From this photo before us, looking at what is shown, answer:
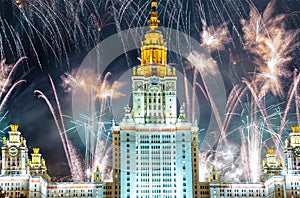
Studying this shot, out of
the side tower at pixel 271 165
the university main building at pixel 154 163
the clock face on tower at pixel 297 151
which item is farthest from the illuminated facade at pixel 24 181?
the clock face on tower at pixel 297 151

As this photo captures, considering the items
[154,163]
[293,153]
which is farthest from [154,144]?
[293,153]

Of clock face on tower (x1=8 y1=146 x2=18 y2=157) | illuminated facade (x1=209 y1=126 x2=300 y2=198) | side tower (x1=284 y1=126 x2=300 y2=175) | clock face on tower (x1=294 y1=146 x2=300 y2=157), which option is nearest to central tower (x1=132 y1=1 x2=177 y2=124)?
illuminated facade (x1=209 y1=126 x2=300 y2=198)

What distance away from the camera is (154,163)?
510ft

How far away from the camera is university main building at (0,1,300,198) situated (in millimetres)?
148125

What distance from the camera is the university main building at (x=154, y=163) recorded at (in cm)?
14812

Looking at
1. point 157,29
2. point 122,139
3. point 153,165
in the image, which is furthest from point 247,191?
point 157,29

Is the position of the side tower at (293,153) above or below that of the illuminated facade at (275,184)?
above

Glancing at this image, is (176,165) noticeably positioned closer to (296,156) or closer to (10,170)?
(296,156)

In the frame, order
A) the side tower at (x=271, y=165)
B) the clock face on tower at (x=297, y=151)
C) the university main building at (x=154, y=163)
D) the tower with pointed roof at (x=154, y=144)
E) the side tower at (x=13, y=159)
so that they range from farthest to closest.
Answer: the side tower at (x=271, y=165) → the tower with pointed roof at (x=154, y=144) → the clock face on tower at (x=297, y=151) → the university main building at (x=154, y=163) → the side tower at (x=13, y=159)

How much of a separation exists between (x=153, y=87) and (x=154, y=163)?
20.9 metres

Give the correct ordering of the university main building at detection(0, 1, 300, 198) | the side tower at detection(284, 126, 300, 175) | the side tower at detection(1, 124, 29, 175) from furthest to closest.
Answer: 1. the side tower at detection(284, 126, 300, 175)
2. the university main building at detection(0, 1, 300, 198)
3. the side tower at detection(1, 124, 29, 175)

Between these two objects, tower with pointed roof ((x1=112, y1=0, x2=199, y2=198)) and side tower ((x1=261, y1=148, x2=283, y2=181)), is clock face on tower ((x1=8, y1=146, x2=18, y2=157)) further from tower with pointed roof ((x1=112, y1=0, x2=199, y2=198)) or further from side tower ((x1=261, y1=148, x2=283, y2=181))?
side tower ((x1=261, y1=148, x2=283, y2=181))

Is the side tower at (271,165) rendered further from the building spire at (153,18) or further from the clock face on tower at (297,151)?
the building spire at (153,18)

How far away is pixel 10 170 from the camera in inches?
5758
